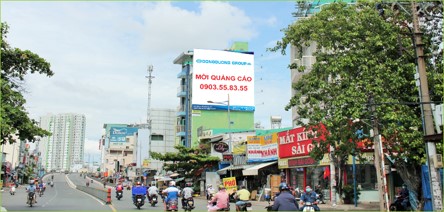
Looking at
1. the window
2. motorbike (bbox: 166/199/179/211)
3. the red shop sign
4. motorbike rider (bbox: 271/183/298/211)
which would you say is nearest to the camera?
motorbike rider (bbox: 271/183/298/211)

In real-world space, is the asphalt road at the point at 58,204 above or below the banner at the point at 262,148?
below

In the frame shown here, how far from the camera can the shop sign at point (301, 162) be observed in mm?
31797

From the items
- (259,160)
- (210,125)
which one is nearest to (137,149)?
(210,125)

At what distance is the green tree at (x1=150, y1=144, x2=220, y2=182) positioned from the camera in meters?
48.7

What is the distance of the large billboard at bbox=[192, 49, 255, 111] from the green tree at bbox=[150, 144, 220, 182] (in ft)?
53.2

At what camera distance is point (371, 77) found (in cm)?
2000

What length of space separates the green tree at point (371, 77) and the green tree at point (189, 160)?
27931 mm

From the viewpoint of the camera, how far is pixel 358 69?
68.9ft

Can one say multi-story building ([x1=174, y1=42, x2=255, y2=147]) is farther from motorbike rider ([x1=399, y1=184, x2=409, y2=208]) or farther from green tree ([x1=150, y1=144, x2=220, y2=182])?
motorbike rider ([x1=399, y1=184, x2=409, y2=208])

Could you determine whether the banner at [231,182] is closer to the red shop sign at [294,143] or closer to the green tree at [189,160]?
the red shop sign at [294,143]

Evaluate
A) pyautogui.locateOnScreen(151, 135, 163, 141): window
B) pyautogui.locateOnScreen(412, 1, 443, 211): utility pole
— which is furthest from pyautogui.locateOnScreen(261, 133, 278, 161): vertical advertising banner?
pyautogui.locateOnScreen(151, 135, 163, 141): window

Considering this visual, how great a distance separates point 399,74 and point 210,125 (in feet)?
163

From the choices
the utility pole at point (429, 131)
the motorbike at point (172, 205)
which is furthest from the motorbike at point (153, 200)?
the utility pole at point (429, 131)

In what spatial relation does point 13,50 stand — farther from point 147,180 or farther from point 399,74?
point 147,180
